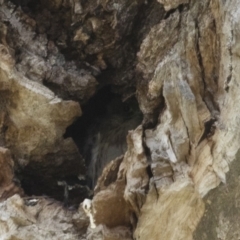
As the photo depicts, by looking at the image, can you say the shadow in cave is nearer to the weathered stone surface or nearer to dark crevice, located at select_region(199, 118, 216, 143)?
the weathered stone surface

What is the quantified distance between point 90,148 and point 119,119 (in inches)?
6.4

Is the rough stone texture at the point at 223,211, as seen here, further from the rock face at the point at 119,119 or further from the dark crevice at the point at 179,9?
the dark crevice at the point at 179,9

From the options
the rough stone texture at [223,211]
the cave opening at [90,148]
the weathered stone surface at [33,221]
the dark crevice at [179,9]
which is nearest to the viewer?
the rough stone texture at [223,211]

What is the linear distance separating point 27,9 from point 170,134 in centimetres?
78

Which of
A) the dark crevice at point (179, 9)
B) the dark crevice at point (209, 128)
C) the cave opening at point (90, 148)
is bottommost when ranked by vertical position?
the cave opening at point (90, 148)

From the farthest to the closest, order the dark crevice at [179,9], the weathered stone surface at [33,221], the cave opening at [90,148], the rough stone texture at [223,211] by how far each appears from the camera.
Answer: the cave opening at [90,148]
the dark crevice at [179,9]
the weathered stone surface at [33,221]
the rough stone texture at [223,211]

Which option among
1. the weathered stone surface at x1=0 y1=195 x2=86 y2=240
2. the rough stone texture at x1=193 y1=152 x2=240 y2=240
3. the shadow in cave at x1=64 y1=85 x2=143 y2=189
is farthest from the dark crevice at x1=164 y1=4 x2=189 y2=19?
the weathered stone surface at x1=0 y1=195 x2=86 y2=240

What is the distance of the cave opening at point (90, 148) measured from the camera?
64.4 inches

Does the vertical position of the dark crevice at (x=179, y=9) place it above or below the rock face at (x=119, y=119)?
above

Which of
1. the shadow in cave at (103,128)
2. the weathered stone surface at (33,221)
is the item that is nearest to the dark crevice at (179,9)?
the shadow in cave at (103,128)

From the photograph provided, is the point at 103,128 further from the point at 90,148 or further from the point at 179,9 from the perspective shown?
the point at 179,9

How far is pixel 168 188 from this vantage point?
1162 millimetres

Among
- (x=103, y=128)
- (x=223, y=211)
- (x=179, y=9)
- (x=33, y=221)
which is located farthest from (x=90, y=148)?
(x=223, y=211)

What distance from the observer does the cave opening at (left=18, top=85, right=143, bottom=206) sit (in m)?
1.63
